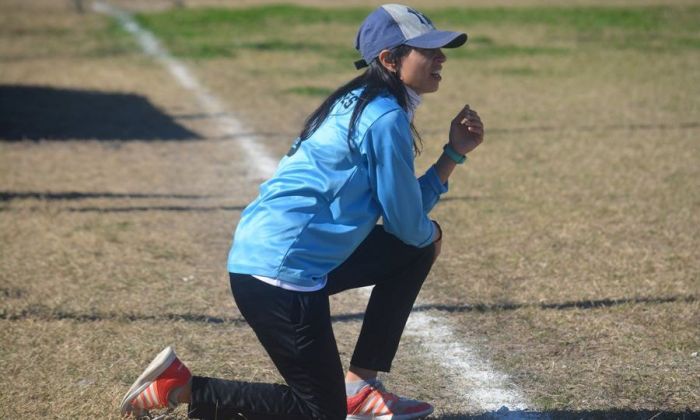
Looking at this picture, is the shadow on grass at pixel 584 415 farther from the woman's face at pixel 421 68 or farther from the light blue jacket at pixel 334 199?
the woman's face at pixel 421 68

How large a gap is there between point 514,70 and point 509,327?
9384 millimetres

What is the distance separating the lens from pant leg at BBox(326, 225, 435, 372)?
3.62 metres

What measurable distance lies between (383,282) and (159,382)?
0.85 metres

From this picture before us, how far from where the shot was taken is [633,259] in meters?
5.91

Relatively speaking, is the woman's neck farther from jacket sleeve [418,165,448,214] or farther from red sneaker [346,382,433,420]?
red sneaker [346,382,433,420]

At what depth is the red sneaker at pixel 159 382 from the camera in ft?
11.7

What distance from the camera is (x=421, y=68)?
11.3ft

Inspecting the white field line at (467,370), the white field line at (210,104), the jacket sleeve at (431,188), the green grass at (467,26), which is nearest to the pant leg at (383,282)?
the jacket sleeve at (431,188)

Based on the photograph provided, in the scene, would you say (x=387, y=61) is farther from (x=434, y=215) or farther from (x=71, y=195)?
(x=71, y=195)

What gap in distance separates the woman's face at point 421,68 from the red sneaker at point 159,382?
1234 millimetres

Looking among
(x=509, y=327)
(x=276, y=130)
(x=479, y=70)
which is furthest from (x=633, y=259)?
(x=479, y=70)

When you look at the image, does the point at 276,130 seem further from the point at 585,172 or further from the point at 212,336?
the point at 212,336

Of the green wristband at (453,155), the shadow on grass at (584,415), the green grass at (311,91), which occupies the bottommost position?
the green grass at (311,91)

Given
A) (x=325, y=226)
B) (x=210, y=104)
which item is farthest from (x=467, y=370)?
(x=210, y=104)
